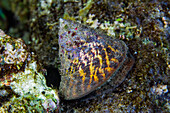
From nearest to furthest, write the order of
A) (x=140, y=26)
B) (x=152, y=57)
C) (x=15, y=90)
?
(x=15, y=90), (x=152, y=57), (x=140, y=26)

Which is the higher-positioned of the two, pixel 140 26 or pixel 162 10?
pixel 162 10

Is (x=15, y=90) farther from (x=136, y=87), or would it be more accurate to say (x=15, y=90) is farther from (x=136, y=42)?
(x=136, y=42)

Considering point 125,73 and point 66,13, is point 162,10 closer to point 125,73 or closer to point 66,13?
point 125,73

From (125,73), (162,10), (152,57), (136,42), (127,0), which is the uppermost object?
(127,0)

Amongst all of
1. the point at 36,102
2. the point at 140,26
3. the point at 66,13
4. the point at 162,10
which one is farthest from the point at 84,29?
the point at 162,10

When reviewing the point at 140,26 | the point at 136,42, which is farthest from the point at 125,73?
the point at 140,26

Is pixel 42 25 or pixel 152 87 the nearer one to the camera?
pixel 152 87

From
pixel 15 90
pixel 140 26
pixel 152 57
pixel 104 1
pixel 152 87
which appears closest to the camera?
pixel 15 90
